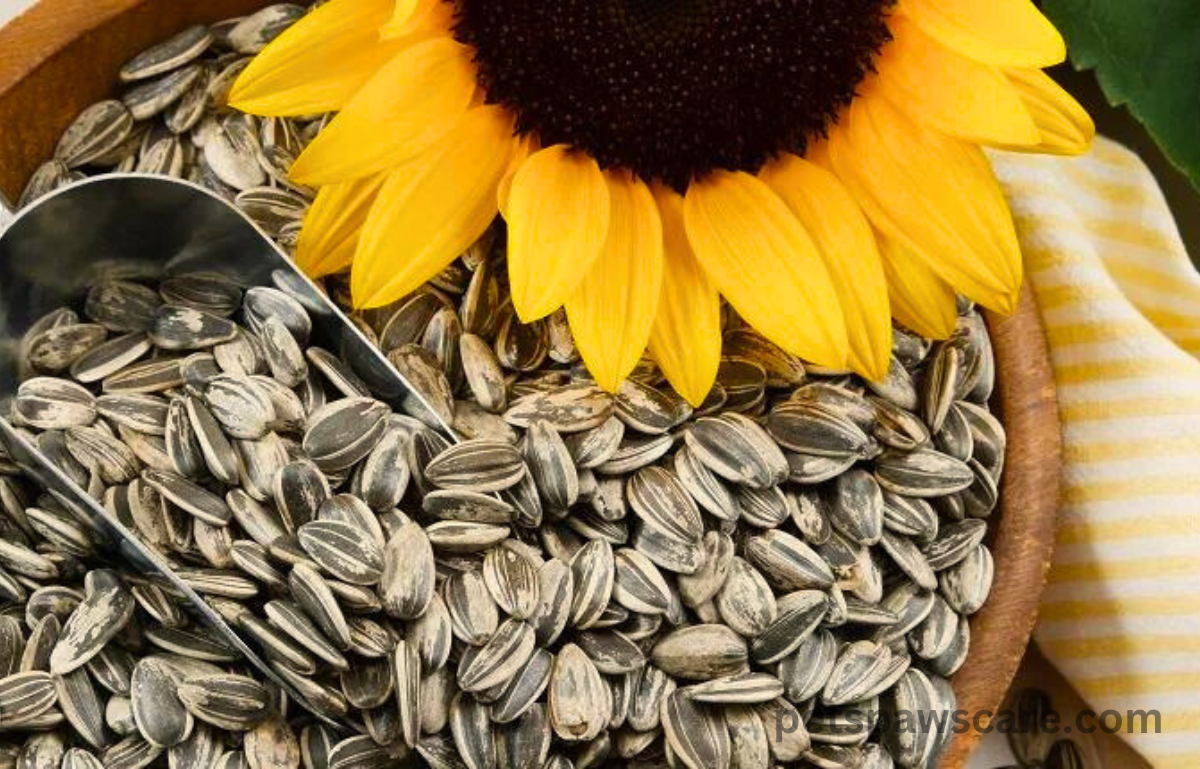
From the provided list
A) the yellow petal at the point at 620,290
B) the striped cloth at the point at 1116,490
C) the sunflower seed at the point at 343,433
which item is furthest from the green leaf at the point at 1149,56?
the sunflower seed at the point at 343,433

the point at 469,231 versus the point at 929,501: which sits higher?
the point at 469,231

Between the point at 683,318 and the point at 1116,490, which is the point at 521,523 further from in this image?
the point at 1116,490

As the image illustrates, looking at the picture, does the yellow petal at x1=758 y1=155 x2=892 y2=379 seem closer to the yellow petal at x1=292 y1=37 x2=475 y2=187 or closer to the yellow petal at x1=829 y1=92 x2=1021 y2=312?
the yellow petal at x1=829 y1=92 x2=1021 y2=312

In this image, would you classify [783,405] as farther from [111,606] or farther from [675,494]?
[111,606]

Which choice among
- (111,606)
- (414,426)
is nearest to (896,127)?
(414,426)
